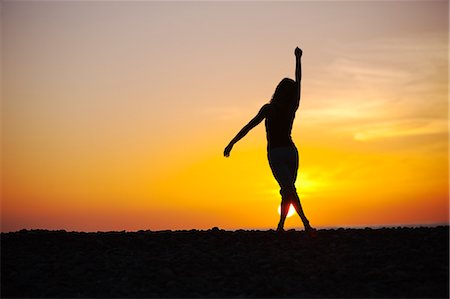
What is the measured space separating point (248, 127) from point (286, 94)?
1.19m

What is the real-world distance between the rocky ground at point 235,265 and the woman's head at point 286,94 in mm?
3056

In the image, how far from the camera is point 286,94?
15.2 meters

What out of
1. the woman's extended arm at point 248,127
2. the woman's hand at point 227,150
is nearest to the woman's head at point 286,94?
the woman's extended arm at point 248,127

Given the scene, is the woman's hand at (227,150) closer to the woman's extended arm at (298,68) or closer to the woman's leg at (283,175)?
the woman's leg at (283,175)

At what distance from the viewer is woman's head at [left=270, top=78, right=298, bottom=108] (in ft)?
49.8

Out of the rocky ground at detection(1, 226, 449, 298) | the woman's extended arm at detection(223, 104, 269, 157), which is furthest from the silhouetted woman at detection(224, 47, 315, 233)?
the rocky ground at detection(1, 226, 449, 298)

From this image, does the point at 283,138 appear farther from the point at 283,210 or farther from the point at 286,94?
the point at 283,210

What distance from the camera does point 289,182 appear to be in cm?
1500

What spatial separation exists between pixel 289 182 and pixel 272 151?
2.74 ft

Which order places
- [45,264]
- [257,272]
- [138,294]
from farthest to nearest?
[45,264]
[257,272]
[138,294]

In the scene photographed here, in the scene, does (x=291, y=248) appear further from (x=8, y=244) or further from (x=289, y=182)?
(x=8, y=244)

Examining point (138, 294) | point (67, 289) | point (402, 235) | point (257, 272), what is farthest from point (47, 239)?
point (402, 235)

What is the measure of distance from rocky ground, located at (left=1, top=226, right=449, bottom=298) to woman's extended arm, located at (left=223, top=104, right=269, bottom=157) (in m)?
2.00

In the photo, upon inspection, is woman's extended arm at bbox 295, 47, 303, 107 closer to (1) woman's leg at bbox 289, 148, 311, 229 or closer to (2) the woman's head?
(2) the woman's head
